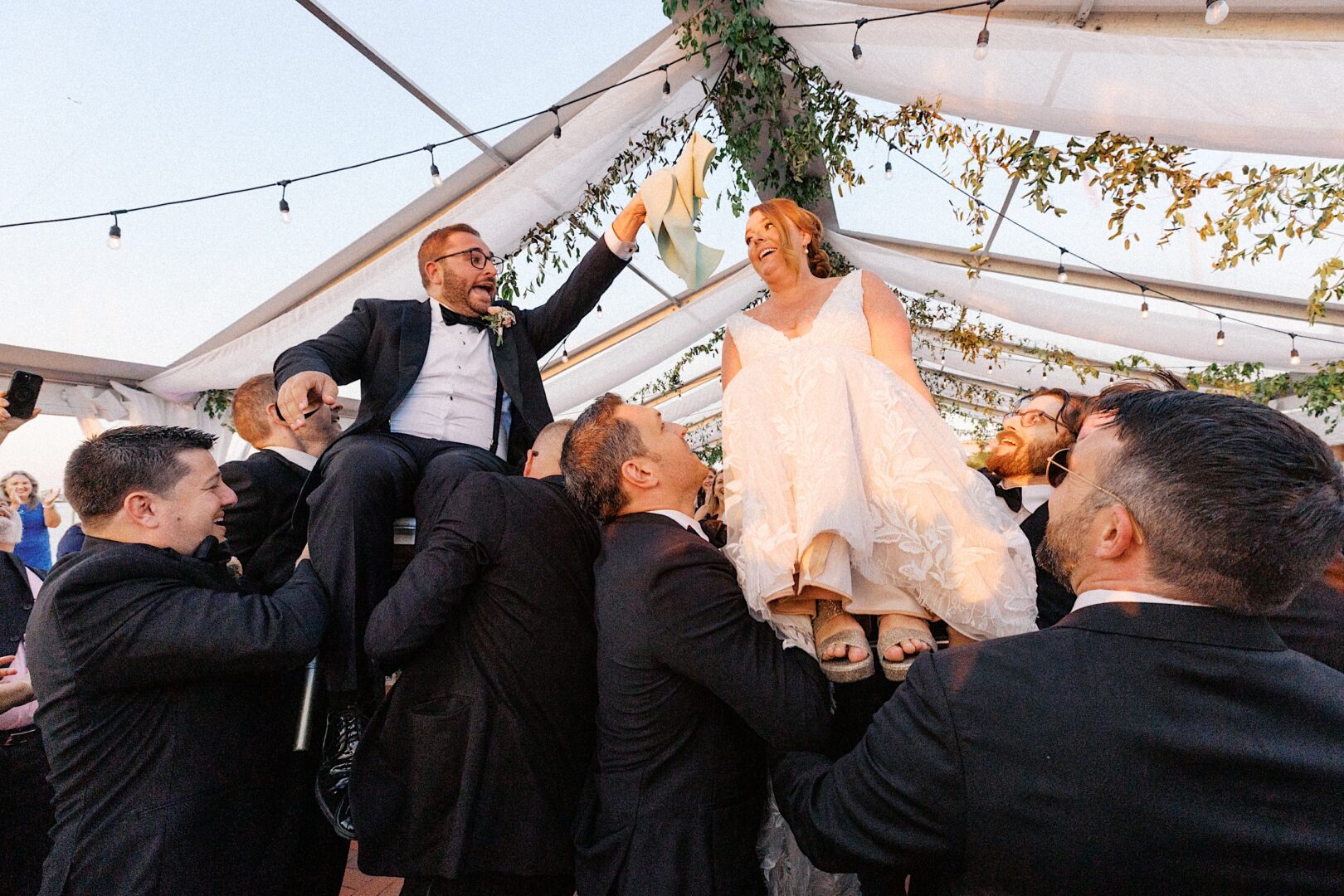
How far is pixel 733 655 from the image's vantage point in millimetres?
1438

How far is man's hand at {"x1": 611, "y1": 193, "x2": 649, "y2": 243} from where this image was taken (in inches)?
86.0

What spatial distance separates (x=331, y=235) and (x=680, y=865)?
5316 millimetres

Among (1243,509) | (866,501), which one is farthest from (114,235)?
(1243,509)

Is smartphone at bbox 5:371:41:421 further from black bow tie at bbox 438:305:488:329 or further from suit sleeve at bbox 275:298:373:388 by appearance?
black bow tie at bbox 438:305:488:329

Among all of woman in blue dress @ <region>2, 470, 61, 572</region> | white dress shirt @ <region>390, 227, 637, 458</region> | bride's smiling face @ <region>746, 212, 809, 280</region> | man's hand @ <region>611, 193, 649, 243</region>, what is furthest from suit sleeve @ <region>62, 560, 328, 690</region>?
woman in blue dress @ <region>2, 470, 61, 572</region>

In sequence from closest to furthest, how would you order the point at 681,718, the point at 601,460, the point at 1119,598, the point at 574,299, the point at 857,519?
1. the point at 1119,598
2. the point at 857,519
3. the point at 681,718
4. the point at 601,460
5. the point at 574,299

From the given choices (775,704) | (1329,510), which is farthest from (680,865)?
(1329,510)

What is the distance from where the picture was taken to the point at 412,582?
5.61ft

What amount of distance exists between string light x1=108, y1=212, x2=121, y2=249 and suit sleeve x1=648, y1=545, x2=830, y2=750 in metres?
4.68

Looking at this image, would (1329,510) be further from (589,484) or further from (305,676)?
(305,676)

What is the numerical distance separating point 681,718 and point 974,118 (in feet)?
13.4

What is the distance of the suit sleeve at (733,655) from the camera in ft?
4.53

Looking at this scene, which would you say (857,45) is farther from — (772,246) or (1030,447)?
(1030,447)

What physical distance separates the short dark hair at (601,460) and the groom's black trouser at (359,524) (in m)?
0.41
